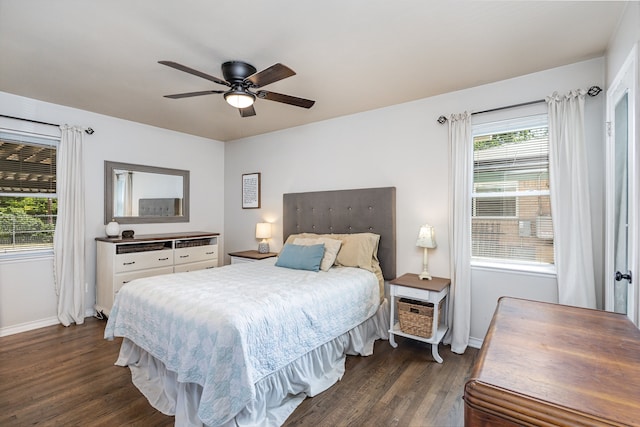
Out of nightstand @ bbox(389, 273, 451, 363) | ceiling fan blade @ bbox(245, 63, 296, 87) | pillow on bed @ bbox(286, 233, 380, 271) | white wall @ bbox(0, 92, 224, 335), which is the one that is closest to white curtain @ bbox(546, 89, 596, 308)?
nightstand @ bbox(389, 273, 451, 363)

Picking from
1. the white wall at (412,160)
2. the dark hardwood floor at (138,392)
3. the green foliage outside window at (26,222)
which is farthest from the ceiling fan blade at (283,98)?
the green foliage outside window at (26,222)

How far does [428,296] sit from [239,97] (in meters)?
2.38

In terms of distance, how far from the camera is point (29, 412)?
2.04 metres

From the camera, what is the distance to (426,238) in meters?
3.06

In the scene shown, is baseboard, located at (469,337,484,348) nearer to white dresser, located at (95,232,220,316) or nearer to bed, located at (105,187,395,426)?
bed, located at (105,187,395,426)

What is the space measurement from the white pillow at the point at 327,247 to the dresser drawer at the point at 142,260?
182cm

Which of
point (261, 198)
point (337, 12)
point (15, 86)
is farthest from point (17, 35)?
point (261, 198)

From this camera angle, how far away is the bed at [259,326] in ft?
5.83

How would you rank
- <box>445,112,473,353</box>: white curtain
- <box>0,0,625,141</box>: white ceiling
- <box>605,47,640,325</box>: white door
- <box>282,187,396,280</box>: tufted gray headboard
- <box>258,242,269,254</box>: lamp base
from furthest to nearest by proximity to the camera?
<box>258,242,269,254</box>: lamp base
<box>282,187,396,280</box>: tufted gray headboard
<box>445,112,473,353</box>: white curtain
<box>0,0,625,141</box>: white ceiling
<box>605,47,640,325</box>: white door

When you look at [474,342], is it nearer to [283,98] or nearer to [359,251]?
[359,251]

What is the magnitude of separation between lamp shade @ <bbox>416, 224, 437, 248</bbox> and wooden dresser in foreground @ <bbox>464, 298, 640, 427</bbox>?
5.82 feet

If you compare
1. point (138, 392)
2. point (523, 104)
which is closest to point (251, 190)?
point (138, 392)

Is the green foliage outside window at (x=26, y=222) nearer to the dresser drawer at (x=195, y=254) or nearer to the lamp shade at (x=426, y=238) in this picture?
the dresser drawer at (x=195, y=254)

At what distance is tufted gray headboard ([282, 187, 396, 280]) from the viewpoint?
3475 millimetres
